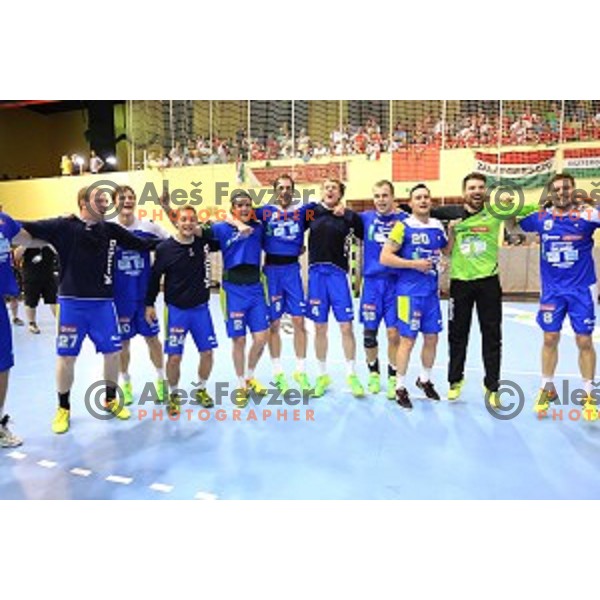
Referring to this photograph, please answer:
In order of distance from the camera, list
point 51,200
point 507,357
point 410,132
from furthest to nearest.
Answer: point 51,200, point 410,132, point 507,357

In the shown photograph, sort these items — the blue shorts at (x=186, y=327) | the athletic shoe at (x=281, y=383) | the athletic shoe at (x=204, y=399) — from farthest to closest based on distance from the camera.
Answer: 1. the athletic shoe at (x=281, y=383)
2. the athletic shoe at (x=204, y=399)
3. the blue shorts at (x=186, y=327)

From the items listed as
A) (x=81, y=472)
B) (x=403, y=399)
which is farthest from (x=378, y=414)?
(x=81, y=472)

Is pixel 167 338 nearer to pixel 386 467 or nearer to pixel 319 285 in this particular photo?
→ pixel 319 285

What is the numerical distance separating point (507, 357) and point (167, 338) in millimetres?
4349

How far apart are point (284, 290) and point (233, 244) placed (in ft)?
2.29

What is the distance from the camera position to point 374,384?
550 centimetres

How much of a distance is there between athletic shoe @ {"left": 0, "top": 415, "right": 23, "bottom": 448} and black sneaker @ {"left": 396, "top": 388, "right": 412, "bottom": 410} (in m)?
3.20

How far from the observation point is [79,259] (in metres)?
4.38

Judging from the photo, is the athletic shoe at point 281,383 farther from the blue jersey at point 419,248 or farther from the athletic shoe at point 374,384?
the blue jersey at point 419,248

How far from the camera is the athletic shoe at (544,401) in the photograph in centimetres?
478

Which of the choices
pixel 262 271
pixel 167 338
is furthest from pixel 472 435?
pixel 167 338

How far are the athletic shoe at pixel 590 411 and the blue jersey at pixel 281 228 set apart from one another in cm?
285

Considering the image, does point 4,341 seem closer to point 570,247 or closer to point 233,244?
point 233,244

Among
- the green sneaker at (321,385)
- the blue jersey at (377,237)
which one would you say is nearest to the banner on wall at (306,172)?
the blue jersey at (377,237)
